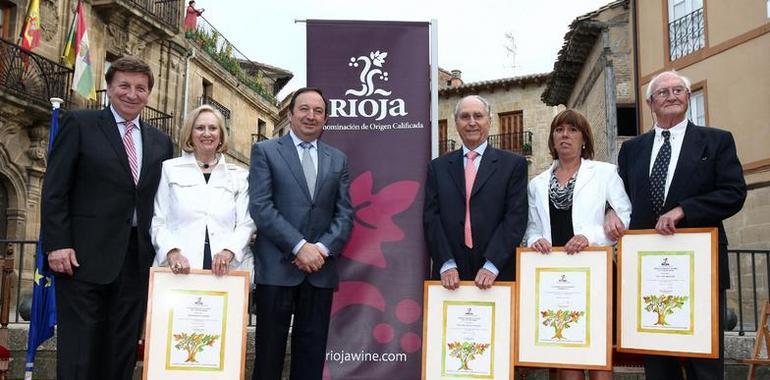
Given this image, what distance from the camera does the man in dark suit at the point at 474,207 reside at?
378cm

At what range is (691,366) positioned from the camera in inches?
132

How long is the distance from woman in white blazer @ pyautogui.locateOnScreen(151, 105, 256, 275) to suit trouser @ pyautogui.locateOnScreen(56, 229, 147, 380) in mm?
195

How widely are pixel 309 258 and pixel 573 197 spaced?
1.44 meters

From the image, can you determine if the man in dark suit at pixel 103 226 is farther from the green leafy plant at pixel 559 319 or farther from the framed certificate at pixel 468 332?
the green leafy plant at pixel 559 319

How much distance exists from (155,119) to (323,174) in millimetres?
15254

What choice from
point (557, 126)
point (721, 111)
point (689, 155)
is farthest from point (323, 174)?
point (721, 111)

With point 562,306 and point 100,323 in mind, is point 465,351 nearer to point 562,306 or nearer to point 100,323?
point 562,306

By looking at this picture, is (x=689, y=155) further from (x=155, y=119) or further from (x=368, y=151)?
(x=155, y=119)

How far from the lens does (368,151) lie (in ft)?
15.6

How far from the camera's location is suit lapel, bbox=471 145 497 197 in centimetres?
393

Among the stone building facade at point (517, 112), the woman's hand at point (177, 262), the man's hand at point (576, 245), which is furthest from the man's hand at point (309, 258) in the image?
the stone building facade at point (517, 112)

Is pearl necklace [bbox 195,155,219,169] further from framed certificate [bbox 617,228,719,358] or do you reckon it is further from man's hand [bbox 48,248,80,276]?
framed certificate [bbox 617,228,719,358]

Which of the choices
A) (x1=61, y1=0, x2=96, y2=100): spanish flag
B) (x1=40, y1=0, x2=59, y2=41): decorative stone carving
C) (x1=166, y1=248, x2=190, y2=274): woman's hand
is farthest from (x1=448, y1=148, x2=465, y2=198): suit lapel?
(x1=40, y1=0, x2=59, y2=41): decorative stone carving

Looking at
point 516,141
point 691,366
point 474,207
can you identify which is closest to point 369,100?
point 474,207
